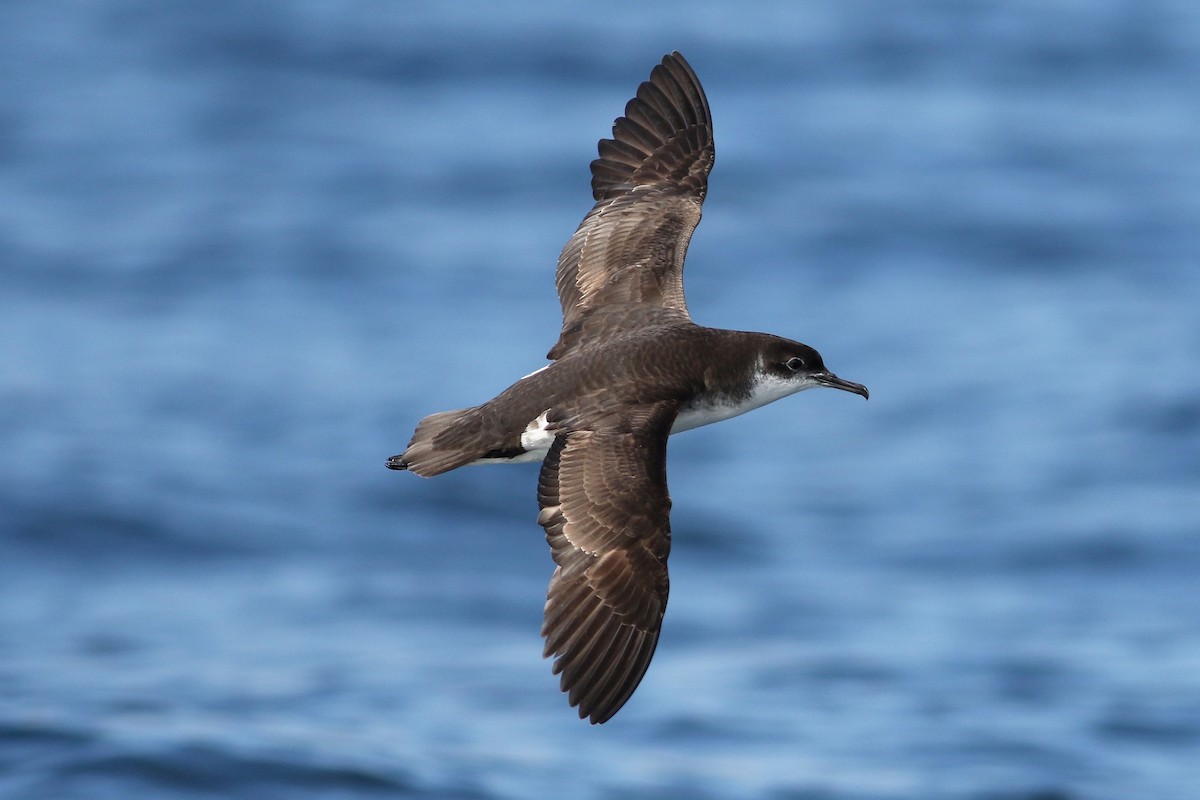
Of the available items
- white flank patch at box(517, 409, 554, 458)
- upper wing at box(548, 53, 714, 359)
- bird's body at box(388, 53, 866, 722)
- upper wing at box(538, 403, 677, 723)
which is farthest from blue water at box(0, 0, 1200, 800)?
upper wing at box(538, 403, 677, 723)

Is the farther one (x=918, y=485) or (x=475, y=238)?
(x=475, y=238)

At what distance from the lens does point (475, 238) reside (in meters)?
21.2

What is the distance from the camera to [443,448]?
790 cm

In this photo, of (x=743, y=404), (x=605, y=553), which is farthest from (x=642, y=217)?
(x=605, y=553)

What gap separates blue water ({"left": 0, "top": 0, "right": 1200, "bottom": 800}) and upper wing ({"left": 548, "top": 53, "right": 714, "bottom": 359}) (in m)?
5.10

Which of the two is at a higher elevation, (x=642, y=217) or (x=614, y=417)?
(x=642, y=217)

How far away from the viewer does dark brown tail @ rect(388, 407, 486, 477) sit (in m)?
7.82

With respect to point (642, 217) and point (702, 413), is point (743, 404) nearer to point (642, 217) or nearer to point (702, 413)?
point (702, 413)

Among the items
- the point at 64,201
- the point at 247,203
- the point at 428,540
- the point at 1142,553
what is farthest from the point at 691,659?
the point at 64,201

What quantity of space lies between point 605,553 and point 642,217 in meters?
2.48

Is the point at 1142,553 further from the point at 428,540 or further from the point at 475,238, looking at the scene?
the point at 475,238

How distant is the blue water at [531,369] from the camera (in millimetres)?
14391

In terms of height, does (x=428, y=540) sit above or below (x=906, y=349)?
below

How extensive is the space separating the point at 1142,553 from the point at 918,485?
7.48 ft
